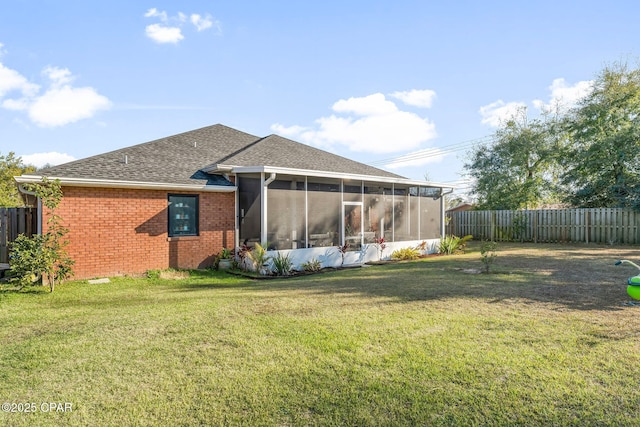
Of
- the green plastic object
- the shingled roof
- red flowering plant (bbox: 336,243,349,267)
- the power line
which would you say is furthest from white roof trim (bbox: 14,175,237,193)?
the power line

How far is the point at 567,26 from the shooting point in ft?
39.3

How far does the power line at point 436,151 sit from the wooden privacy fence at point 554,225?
7870mm

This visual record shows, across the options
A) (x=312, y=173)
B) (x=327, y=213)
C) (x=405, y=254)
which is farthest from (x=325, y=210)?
(x=405, y=254)

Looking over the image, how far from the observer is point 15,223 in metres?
9.22

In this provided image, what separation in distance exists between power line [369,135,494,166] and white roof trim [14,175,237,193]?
2265cm

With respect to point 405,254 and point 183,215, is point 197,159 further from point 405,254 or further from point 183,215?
point 405,254

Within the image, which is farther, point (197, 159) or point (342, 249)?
point (197, 159)

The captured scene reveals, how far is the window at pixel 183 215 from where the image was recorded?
10.4 meters

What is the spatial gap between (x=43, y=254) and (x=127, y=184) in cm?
258

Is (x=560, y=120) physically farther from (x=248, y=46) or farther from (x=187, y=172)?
(x=187, y=172)

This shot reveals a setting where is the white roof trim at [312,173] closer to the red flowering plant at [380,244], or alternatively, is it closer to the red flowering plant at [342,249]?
the red flowering plant at [380,244]

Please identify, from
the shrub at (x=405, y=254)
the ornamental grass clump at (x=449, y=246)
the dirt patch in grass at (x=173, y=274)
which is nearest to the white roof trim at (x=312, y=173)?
the shrub at (x=405, y=254)

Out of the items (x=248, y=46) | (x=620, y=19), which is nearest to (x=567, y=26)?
(x=620, y=19)

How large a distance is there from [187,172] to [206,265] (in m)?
2.96
